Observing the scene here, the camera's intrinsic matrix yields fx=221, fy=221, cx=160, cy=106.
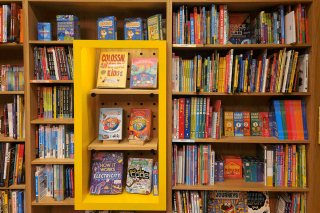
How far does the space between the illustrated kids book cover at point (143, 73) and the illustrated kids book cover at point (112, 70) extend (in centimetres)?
9

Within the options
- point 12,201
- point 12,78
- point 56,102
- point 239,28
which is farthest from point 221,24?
point 12,201

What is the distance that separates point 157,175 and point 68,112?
39.4 inches

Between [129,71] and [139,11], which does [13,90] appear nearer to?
[129,71]

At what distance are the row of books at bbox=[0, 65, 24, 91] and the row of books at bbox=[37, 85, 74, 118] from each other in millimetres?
200

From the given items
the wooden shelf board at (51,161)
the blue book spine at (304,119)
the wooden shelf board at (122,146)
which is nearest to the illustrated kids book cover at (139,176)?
the wooden shelf board at (122,146)

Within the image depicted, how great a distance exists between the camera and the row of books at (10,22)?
73.9 inches

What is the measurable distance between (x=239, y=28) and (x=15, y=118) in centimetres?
224

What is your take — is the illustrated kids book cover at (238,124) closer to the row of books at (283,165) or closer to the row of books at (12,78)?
the row of books at (283,165)

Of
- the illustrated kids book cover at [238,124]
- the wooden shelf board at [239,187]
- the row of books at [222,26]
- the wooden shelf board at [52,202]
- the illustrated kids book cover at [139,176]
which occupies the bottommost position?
the wooden shelf board at [52,202]

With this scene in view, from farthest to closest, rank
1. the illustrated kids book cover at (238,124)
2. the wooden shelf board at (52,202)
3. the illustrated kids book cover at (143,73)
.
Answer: the illustrated kids book cover at (238,124), the wooden shelf board at (52,202), the illustrated kids book cover at (143,73)

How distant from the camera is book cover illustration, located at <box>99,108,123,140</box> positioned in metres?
1.92

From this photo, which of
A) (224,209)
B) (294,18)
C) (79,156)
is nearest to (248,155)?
(224,209)

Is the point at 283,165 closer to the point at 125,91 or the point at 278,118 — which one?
the point at 278,118

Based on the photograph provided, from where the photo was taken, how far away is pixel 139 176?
6.40 ft
